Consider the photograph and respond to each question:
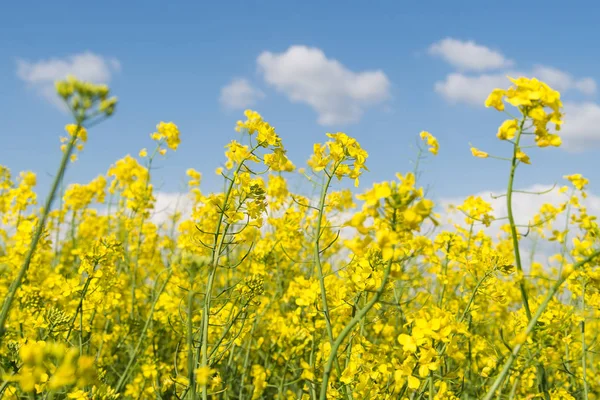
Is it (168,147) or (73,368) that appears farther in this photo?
(168,147)

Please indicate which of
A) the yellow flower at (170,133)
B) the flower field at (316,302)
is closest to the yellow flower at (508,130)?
the flower field at (316,302)

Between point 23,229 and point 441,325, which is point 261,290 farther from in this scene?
point 23,229

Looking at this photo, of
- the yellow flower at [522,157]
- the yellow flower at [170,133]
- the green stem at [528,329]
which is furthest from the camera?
the yellow flower at [170,133]

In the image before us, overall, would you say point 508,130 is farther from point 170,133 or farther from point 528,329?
point 170,133

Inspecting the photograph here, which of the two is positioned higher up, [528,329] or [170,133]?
[170,133]

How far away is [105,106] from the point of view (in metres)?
1.51

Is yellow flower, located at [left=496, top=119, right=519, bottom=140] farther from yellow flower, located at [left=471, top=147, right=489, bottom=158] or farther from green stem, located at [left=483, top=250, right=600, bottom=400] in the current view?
green stem, located at [left=483, top=250, right=600, bottom=400]

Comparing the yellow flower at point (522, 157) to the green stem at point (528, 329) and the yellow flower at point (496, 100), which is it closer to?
the yellow flower at point (496, 100)

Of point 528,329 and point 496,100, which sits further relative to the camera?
point 496,100

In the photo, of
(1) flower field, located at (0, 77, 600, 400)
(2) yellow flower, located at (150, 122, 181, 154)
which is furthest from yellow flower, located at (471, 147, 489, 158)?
(2) yellow flower, located at (150, 122, 181, 154)

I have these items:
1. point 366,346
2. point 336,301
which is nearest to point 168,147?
point 336,301

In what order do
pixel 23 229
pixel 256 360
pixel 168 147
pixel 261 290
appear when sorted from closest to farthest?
1. pixel 261 290
2. pixel 23 229
3. pixel 256 360
4. pixel 168 147

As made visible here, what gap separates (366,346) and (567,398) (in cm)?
144

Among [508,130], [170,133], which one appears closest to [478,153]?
[508,130]
